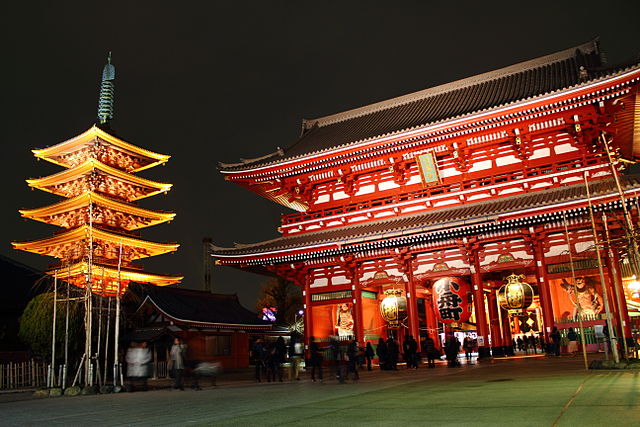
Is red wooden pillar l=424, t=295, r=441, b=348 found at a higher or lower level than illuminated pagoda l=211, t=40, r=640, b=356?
lower

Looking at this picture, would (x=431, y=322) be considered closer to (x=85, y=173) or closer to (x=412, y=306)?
(x=412, y=306)

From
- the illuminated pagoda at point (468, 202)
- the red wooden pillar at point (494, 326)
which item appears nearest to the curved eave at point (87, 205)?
the illuminated pagoda at point (468, 202)

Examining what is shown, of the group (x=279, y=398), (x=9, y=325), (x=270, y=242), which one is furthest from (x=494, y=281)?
(x=9, y=325)

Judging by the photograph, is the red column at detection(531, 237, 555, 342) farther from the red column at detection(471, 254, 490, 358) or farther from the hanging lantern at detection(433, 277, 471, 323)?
the hanging lantern at detection(433, 277, 471, 323)

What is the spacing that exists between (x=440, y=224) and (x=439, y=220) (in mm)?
606

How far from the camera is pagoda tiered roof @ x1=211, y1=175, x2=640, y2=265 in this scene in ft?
63.0

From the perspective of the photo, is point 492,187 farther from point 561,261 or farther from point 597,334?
point 597,334

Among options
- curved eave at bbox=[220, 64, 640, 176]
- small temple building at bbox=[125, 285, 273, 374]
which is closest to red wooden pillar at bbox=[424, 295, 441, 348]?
curved eave at bbox=[220, 64, 640, 176]

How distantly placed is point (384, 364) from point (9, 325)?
26909 mm

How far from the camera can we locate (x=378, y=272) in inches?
966

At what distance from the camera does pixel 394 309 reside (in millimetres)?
23609

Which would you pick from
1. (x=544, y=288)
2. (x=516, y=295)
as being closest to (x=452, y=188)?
(x=516, y=295)

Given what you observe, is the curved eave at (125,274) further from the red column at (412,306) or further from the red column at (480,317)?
the red column at (480,317)

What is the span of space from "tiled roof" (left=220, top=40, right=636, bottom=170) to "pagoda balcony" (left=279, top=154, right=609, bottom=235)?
10.2 feet
